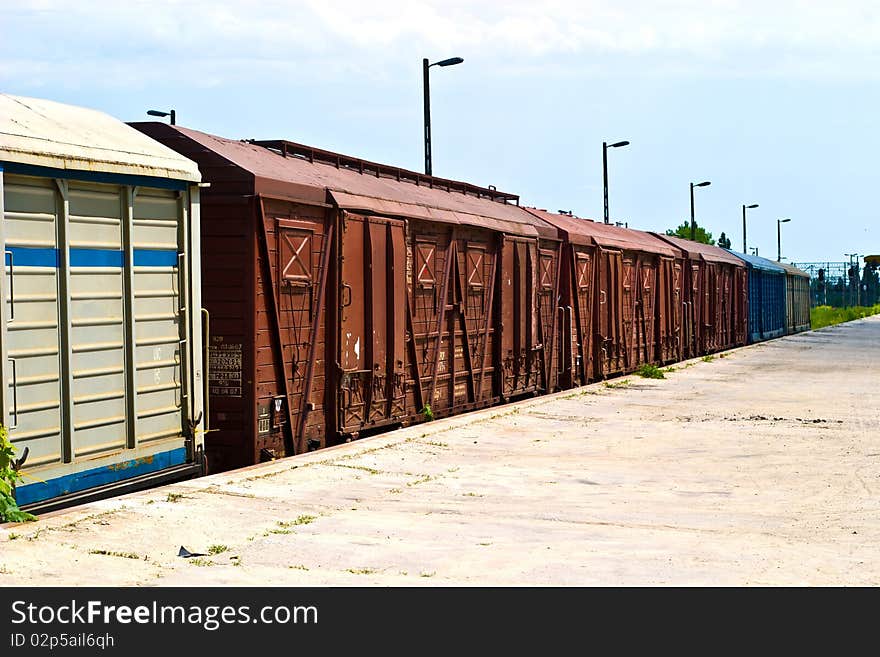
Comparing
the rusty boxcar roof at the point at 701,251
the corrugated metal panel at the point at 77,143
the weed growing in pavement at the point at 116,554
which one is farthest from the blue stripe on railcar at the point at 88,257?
the rusty boxcar roof at the point at 701,251


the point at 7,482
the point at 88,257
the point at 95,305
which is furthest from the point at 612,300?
the point at 7,482

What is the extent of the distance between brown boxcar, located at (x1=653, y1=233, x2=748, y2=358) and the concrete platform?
1940 centimetres

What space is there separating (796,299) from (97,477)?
5942 cm

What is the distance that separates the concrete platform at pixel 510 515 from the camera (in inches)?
314

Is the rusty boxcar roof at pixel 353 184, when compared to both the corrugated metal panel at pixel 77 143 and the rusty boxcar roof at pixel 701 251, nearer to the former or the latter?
the corrugated metal panel at pixel 77 143

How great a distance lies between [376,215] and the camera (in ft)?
50.5

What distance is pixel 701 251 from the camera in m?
40.3

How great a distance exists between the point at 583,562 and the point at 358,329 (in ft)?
23.4

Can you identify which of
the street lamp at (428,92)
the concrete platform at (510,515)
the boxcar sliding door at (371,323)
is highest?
the street lamp at (428,92)

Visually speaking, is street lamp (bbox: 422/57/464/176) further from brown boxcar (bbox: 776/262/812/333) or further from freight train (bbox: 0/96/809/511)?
brown boxcar (bbox: 776/262/812/333)

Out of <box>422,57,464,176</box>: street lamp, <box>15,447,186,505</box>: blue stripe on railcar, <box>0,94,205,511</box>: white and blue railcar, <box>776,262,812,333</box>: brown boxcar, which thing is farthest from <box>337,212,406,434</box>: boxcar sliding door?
<box>776,262,812,333</box>: brown boxcar

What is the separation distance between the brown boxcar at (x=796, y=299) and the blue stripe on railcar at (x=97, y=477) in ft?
172

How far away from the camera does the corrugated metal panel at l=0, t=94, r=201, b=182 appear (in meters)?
9.11
